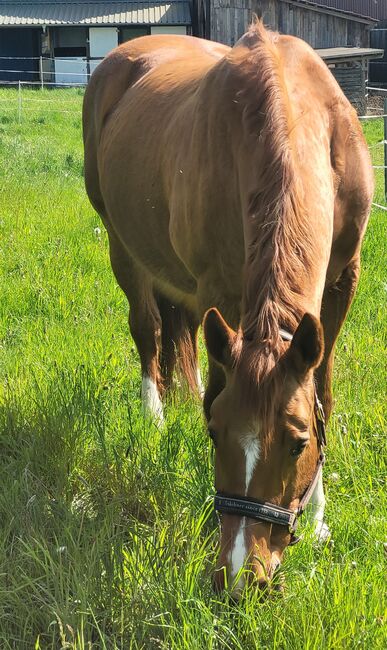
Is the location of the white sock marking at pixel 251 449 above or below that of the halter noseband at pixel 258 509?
above

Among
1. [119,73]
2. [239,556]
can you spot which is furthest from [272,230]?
[119,73]

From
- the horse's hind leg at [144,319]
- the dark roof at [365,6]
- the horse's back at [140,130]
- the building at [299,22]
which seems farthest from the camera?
the dark roof at [365,6]

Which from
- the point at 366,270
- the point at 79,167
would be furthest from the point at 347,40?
the point at 366,270

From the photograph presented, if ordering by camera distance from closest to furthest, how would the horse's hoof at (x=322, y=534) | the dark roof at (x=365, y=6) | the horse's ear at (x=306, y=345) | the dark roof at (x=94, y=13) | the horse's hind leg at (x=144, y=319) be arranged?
1. the horse's ear at (x=306, y=345)
2. the horse's hoof at (x=322, y=534)
3. the horse's hind leg at (x=144, y=319)
4. the dark roof at (x=94, y=13)
5. the dark roof at (x=365, y=6)

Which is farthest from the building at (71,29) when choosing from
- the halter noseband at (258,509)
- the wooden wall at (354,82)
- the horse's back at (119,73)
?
the halter noseband at (258,509)

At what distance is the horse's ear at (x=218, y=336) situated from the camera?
204cm

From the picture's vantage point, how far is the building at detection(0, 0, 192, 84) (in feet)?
110

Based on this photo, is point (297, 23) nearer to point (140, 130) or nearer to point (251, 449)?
point (140, 130)

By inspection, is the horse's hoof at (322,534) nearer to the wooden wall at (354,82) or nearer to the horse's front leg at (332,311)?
the horse's front leg at (332,311)

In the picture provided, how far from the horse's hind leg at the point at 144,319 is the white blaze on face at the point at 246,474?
6.10ft

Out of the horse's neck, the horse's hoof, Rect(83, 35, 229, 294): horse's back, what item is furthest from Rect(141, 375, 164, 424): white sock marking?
the horse's neck

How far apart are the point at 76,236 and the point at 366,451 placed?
408cm

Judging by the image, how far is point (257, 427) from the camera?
197cm

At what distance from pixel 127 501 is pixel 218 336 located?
1172 millimetres
